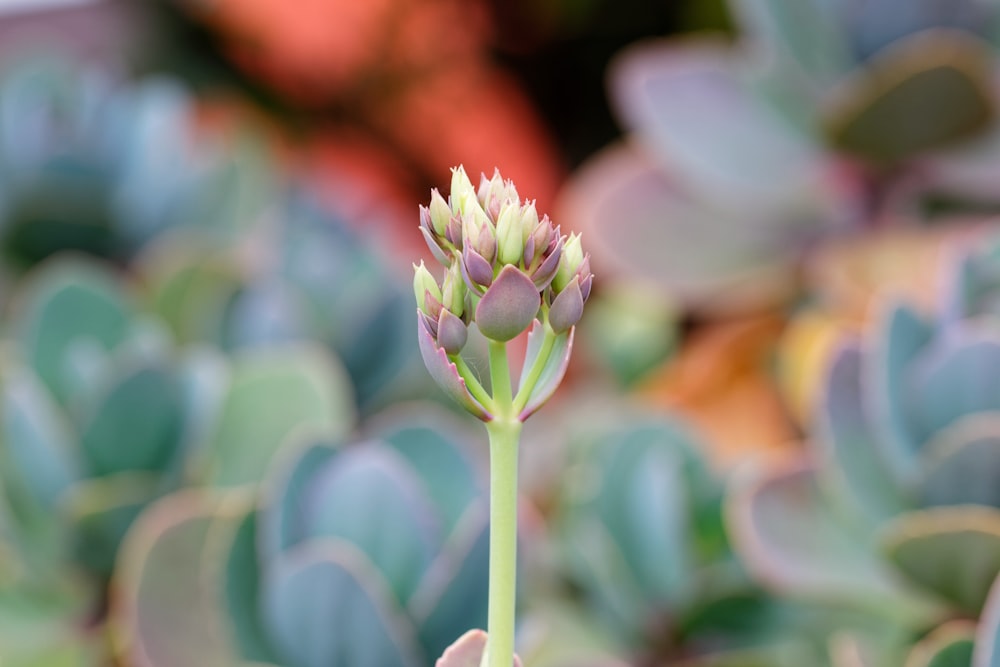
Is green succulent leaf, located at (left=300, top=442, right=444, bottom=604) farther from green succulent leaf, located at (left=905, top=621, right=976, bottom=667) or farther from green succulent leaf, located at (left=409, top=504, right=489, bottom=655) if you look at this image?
green succulent leaf, located at (left=905, top=621, right=976, bottom=667)

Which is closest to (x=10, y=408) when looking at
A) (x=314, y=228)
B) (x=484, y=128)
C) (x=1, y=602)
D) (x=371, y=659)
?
(x=1, y=602)

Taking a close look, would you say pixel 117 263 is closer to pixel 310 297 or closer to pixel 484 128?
pixel 310 297

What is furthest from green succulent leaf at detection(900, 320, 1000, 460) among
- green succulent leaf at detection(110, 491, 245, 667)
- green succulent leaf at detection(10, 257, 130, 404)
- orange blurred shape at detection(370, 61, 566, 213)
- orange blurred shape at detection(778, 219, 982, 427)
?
orange blurred shape at detection(370, 61, 566, 213)

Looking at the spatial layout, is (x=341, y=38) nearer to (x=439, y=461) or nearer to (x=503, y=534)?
(x=439, y=461)

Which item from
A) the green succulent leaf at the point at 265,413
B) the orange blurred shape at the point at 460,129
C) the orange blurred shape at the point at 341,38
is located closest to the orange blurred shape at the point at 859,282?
the green succulent leaf at the point at 265,413

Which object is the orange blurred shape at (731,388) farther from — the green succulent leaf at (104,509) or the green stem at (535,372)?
the green stem at (535,372)

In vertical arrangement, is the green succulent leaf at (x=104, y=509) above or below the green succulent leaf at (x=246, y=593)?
above
